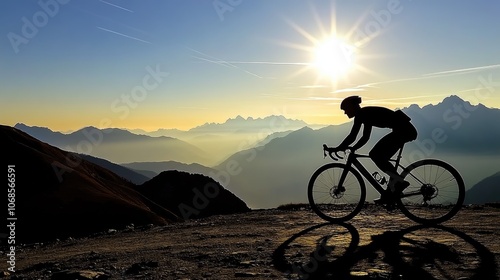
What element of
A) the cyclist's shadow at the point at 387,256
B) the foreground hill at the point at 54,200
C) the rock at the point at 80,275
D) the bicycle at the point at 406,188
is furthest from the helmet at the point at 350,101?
the foreground hill at the point at 54,200

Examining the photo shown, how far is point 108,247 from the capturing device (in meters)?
9.55

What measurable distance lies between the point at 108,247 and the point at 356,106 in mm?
6977

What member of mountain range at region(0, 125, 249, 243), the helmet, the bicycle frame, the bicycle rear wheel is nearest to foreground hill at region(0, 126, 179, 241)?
mountain range at region(0, 125, 249, 243)

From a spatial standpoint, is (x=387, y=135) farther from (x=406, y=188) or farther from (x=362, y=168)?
(x=406, y=188)

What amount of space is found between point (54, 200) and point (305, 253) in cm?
4592

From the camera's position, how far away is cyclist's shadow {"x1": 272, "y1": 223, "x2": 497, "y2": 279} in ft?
18.5

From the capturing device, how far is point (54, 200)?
4556 cm

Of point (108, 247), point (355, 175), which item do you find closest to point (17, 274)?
point (108, 247)

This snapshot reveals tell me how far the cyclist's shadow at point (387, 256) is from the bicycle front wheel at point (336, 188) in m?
1.09

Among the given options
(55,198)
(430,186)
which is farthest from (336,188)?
(55,198)

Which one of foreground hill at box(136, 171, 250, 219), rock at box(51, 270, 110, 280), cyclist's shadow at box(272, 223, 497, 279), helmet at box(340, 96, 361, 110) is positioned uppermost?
helmet at box(340, 96, 361, 110)

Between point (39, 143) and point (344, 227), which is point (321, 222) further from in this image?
point (39, 143)

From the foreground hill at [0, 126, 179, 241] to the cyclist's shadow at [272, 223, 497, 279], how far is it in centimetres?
3882

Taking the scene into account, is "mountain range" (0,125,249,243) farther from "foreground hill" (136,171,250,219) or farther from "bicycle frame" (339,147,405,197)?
"bicycle frame" (339,147,405,197)
